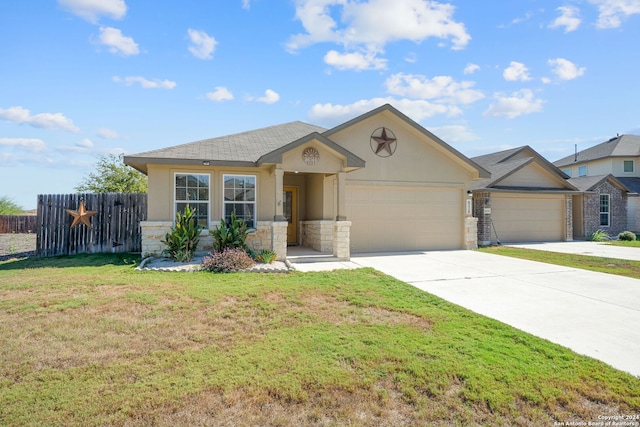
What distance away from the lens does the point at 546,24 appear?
10.6 meters

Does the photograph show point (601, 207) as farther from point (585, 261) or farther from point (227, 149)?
point (227, 149)

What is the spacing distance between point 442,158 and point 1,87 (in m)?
15.7

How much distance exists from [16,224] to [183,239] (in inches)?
690

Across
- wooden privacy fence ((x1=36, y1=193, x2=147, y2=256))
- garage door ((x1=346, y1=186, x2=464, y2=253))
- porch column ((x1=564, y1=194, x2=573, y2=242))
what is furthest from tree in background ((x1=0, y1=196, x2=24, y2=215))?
porch column ((x1=564, y1=194, x2=573, y2=242))

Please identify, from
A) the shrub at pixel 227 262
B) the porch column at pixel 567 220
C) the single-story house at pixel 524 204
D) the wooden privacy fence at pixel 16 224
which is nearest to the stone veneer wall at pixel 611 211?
the porch column at pixel 567 220

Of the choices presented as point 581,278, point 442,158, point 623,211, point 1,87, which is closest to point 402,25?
point 442,158

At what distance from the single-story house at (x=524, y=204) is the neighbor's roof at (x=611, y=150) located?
12.3 metres

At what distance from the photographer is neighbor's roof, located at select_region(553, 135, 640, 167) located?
2617 cm

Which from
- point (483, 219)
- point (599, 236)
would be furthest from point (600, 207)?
point (483, 219)

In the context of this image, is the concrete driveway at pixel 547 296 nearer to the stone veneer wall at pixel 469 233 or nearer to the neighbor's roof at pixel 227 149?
the stone veneer wall at pixel 469 233

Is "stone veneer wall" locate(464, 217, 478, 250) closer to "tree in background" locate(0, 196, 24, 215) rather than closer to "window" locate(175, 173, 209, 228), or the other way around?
"window" locate(175, 173, 209, 228)

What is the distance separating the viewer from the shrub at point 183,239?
949cm

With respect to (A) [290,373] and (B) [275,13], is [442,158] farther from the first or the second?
(A) [290,373]

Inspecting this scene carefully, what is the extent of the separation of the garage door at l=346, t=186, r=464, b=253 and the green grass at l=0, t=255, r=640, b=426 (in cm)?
679
